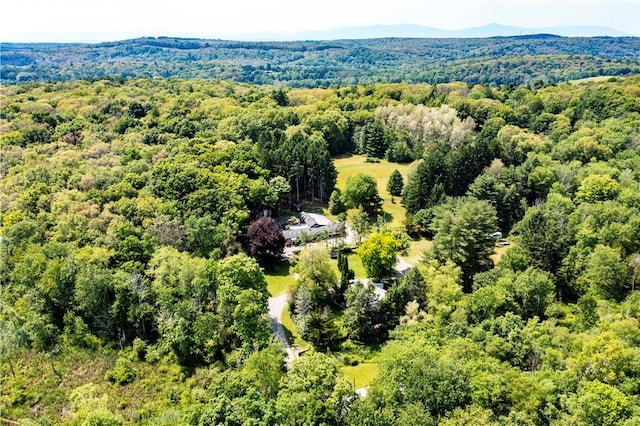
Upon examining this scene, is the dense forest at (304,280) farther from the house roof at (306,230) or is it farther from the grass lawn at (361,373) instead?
the house roof at (306,230)

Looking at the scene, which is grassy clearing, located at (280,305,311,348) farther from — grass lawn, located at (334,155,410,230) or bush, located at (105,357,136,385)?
grass lawn, located at (334,155,410,230)

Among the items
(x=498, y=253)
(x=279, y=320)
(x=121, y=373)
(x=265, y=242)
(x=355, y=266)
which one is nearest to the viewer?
(x=121, y=373)

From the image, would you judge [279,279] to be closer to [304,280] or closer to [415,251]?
[304,280]

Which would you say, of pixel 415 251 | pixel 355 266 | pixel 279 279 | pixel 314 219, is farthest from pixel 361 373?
pixel 314 219

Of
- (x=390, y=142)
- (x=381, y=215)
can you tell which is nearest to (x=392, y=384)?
(x=381, y=215)

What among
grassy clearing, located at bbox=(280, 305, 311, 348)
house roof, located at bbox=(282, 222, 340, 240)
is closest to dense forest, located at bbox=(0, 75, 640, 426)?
grassy clearing, located at bbox=(280, 305, 311, 348)

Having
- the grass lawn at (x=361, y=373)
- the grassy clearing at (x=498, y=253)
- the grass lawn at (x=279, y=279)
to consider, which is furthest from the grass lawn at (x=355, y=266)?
the grassy clearing at (x=498, y=253)
